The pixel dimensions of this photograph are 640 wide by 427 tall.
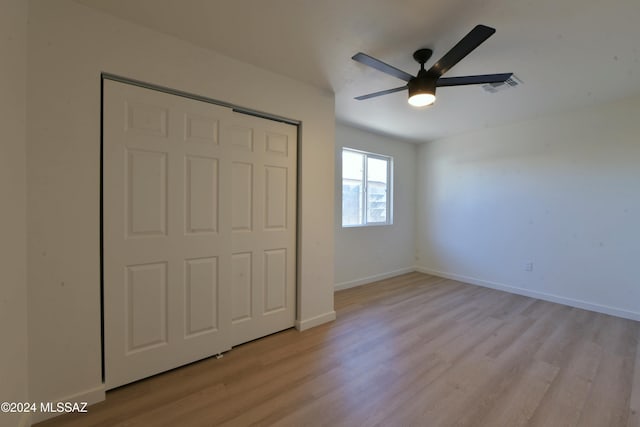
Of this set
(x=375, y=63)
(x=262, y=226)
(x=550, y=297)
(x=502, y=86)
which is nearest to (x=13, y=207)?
(x=262, y=226)

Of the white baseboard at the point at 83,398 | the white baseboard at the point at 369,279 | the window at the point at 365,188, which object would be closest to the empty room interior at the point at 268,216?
the white baseboard at the point at 83,398

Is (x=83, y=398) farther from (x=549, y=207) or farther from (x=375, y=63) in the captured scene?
(x=549, y=207)

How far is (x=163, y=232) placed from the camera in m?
2.01

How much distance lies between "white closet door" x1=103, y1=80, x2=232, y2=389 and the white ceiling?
0.60 metres

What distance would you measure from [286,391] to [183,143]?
→ 6.67 ft

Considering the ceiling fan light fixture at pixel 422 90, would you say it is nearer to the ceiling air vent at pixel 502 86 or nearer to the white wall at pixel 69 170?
the ceiling air vent at pixel 502 86

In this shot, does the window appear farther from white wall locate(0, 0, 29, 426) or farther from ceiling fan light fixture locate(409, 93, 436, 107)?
white wall locate(0, 0, 29, 426)

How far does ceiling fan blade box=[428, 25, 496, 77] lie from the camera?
57.2 inches

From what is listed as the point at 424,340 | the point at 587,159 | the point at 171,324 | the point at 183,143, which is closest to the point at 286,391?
the point at 171,324

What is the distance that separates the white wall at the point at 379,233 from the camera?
4145 mm

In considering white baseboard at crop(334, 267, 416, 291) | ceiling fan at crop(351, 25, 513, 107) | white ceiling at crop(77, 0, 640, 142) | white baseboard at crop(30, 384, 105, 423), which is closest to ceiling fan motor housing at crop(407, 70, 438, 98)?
ceiling fan at crop(351, 25, 513, 107)

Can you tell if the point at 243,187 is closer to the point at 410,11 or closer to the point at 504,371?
the point at 410,11

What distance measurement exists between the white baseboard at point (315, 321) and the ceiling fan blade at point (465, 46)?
8.41 ft

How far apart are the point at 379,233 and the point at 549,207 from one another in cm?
246
